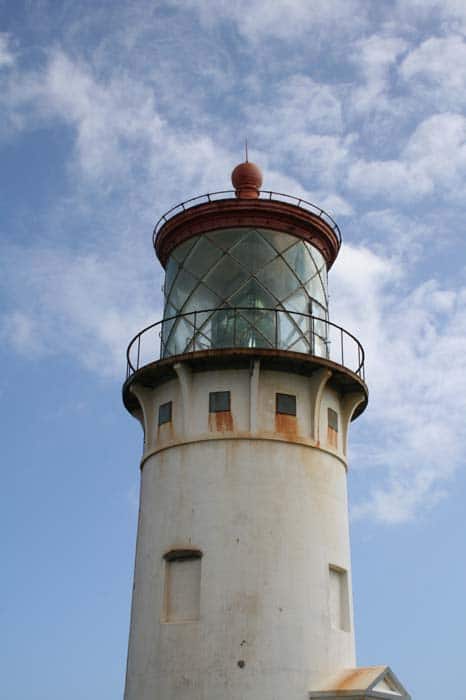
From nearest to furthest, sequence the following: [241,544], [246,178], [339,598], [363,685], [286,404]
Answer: [363,685], [241,544], [339,598], [286,404], [246,178]

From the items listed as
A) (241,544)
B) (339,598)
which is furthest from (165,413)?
(339,598)

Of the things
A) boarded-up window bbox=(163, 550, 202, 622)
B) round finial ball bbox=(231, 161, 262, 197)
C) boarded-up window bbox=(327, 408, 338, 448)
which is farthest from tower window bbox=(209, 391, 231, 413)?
round finial ball bbox=(231, 161, 262, 197)

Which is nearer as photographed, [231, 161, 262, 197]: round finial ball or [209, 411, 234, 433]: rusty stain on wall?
[209, 411, 234, 433]: rusty stain on wall

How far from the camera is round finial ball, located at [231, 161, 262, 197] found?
18719 mm

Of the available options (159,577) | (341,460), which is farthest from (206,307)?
(159,577)

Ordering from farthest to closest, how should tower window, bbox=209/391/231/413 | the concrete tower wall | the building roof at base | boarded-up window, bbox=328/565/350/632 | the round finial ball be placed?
the round finial ball, tower window, bbox=209/391/231/413, boarded-up window, bbox=328/565/350/632, the concrete tower wall, the building roof at base

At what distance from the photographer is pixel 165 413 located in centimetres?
1731

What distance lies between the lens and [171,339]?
17734 millimetres

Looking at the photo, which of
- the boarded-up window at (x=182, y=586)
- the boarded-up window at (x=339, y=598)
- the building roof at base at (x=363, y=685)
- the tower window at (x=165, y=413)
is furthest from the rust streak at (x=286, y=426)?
the building roof at base at (x=363, y=685)

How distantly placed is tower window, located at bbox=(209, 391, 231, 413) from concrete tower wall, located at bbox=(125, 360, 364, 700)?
0.09m

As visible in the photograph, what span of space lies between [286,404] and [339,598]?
3538 mm

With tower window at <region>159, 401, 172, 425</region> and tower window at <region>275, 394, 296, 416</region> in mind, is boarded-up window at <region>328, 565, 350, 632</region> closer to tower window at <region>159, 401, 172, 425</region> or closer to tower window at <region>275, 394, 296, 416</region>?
tower window at <region>275, 394, 296, 416</region>

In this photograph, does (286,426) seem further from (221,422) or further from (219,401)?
(219,401)

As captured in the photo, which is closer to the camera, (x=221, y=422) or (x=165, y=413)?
(x=221, y=422)
